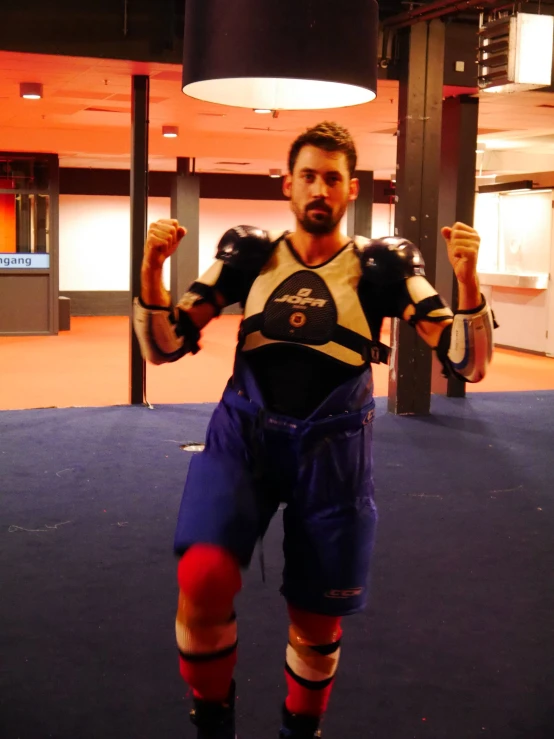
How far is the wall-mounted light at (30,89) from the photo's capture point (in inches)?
320

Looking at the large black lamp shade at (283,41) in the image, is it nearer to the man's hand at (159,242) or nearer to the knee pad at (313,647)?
the man's hand at (159,242)

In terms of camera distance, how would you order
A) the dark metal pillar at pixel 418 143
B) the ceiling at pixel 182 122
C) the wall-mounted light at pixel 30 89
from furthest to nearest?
1. the wall-mounted light at pixel 30 89
2. the ceiling at pixel 182 122
3. the dark metal pillar at pixel 418 143

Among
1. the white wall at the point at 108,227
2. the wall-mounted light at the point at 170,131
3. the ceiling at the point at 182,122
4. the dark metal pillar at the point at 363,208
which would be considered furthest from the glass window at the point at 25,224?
the dark metal pillar at the point at 363,208

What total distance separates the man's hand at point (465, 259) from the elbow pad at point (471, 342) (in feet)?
0.11

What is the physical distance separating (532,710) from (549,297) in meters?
10.2

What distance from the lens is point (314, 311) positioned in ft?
7.98

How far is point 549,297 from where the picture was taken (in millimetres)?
12492

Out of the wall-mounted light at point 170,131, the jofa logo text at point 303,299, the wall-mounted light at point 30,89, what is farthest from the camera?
the wall-mounted light at point 170,131

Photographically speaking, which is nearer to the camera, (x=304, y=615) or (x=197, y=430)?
(x=304, y=615)

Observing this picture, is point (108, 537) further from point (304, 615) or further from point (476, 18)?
point (476, 18)

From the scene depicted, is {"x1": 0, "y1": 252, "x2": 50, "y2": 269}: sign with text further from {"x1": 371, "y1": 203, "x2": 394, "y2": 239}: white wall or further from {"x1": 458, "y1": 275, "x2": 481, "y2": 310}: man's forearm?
{"x1": 458, "y1": 275, "x2": 481, "y2": 310}: man's forearm

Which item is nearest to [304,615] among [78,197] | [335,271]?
[335,271]

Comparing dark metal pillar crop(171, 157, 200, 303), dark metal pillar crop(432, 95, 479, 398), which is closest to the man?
dark metal pillar crop(432, 95, 479, 398)

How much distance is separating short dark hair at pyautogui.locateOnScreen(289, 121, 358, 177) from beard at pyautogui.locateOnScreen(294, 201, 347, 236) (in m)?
0.15
